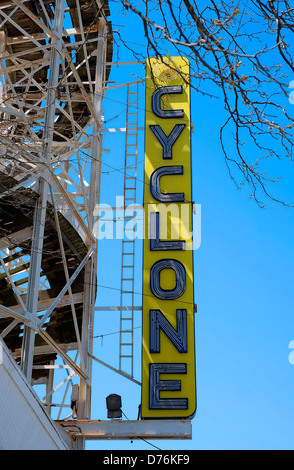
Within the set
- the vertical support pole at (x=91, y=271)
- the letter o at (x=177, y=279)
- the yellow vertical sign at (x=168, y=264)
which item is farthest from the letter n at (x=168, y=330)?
the vertical support pole at (x=91, y=271)

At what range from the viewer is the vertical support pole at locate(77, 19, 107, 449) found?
1802 centimetres

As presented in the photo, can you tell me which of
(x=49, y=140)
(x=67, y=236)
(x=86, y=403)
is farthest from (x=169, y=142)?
(x=86, y=403)

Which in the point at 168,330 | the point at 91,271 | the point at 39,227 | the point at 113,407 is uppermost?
the point at 91,271

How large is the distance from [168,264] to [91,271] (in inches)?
84.1

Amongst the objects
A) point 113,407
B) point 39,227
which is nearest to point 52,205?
point 39,227

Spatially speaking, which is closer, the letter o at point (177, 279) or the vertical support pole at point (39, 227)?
the vertical support pole at point (39, 227)

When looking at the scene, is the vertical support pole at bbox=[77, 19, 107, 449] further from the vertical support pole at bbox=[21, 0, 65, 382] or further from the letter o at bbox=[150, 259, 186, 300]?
the letter o at bbox=[150, 259, 186, 300]

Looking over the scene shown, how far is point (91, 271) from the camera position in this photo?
64.1ft

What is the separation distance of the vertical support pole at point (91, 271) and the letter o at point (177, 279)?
173 centimetres

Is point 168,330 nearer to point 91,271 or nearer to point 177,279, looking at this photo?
point 177,279

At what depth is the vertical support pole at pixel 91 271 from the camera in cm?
1802

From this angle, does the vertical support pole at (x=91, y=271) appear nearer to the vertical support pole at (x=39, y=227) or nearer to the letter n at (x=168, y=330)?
the vertical support pole at (x=39, y=227)
